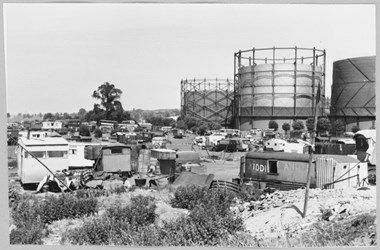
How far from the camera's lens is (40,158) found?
54.1ft

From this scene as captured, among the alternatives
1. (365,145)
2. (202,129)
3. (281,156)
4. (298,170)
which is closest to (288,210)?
(298,170)

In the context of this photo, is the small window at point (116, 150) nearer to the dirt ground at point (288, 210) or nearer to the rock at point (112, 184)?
the rock at point (112, 184)

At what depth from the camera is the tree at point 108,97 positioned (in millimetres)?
49594

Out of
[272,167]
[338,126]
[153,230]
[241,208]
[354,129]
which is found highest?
[338,126]

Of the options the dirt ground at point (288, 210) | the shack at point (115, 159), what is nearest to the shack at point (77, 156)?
the shack at point (115, 159)

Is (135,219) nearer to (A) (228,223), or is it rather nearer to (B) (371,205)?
(A) (228,223)

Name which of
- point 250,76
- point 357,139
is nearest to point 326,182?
point 357,139

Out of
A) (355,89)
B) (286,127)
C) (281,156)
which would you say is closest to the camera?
(281,156)

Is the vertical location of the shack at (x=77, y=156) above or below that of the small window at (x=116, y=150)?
below

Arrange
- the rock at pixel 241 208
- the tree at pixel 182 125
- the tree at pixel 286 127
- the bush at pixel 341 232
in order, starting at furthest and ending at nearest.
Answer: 1. the tree at pixel 182 125
2. the tree at pixel 286 127
3. the rock at pixel 241 208
4. the bush at pixel 341 232

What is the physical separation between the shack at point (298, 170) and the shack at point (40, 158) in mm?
7106

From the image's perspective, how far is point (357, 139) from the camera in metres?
21.1

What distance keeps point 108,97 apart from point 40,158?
1516 inches

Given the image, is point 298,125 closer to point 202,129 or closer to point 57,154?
point 202,129
